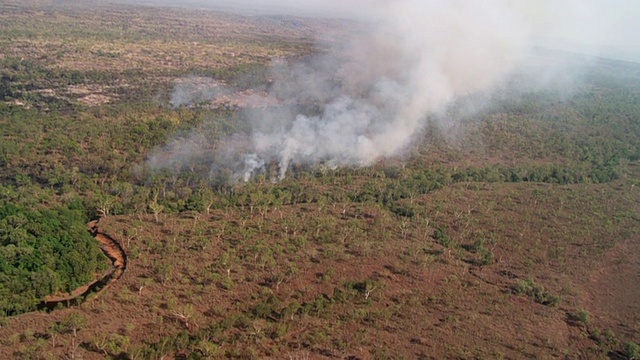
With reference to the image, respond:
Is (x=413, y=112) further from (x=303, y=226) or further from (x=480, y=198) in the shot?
(x=303, y=226)


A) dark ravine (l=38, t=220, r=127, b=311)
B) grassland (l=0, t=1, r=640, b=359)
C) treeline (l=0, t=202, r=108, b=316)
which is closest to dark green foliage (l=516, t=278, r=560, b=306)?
grassland (l=0, t=1, r=640, b=359)

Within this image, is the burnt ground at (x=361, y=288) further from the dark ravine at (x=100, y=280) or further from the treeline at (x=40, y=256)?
the treeline at (x=40, y=256)

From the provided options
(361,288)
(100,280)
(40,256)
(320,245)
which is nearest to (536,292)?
(361,288)

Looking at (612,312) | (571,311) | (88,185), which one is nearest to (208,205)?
(88,185)

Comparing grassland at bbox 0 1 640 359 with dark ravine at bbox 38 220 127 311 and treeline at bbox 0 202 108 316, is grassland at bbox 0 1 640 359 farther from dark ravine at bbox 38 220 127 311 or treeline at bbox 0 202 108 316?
dark ravine at bbox 38 220 127 311

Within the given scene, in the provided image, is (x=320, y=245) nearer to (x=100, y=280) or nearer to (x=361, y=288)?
(x=361, y=288)

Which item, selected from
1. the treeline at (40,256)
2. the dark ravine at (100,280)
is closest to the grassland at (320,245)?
the treeline at (40,256)
